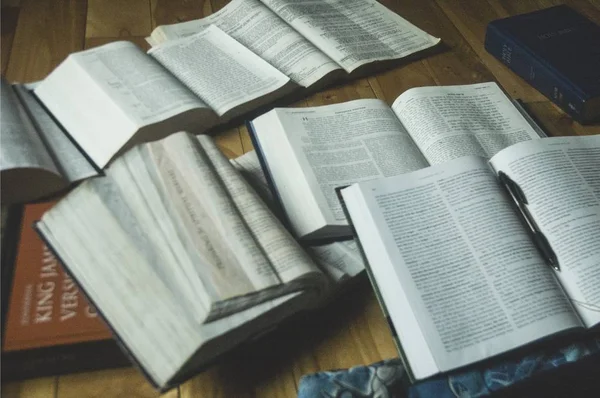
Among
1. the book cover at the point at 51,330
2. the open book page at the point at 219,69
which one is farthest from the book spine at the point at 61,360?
the open book page at the point at 219,69

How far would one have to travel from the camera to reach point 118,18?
1.22 m

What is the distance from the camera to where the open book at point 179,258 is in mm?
599

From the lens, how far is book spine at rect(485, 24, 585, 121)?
1001mm

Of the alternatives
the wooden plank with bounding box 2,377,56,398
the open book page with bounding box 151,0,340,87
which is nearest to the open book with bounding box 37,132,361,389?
the wooden plank with bounding box 2,377,56,398

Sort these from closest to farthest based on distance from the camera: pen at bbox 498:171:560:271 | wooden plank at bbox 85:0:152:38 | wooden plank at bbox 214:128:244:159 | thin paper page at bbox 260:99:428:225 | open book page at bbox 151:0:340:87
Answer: pen at bbox 498:171:560:271, thin paper page at bbox 260:99:428:225, wooden plank at bbox 214:128:244:159, open book page at bbox 151:0:340:87, wooden plank at bbox 85:0:152:38

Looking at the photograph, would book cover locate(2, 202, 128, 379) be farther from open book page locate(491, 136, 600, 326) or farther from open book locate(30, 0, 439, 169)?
open book page locate(491, 136, 600, 326)

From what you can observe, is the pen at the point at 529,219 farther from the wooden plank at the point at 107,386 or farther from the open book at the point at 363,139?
the wooden plank at the point at 107,386

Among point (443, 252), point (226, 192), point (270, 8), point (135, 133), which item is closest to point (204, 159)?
point (226, 192)

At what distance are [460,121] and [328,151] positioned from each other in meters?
0.21

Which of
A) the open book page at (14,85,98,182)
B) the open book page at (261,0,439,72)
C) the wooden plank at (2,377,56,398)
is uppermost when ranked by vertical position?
the open book page at (14,85,98,182)

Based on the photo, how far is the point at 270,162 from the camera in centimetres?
83

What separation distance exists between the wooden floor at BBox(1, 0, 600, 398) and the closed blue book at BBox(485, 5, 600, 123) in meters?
0.02

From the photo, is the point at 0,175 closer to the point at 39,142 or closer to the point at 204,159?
the point at 39,142

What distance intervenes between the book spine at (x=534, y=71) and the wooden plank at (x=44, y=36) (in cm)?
74
